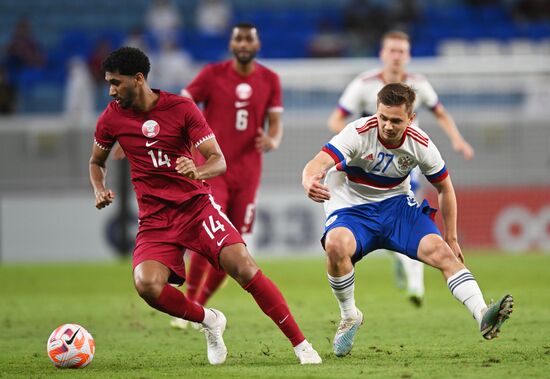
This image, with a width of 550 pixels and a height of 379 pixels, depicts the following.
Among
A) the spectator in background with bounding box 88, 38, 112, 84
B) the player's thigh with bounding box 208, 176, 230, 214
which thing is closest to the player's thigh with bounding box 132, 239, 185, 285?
the player's thigh with bounding box 208, 176, 230, 214

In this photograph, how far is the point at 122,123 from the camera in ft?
23.6

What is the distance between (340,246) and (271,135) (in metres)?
2.95

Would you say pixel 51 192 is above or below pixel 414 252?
below

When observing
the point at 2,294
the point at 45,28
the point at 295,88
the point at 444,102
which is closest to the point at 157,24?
the point at 45,28

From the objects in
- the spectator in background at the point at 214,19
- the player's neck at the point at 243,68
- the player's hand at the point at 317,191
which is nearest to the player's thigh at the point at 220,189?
the player's neck at the point at 243,68

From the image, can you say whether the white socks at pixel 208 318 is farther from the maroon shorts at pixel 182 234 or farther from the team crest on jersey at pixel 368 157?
the team crest on jersey at pixel 368 157

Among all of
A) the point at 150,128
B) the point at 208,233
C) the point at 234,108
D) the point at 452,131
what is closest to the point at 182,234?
the point at 208,233

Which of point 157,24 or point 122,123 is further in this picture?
point 157,24

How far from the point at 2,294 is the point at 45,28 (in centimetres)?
1119

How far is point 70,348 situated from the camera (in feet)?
23.2

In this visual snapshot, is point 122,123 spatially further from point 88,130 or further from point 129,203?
→ point 88,130

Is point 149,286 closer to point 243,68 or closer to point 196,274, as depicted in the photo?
point 196,274

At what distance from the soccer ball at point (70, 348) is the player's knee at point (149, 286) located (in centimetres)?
63

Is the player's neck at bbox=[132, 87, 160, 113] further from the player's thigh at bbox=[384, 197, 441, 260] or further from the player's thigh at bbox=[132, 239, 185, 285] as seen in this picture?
the player's thigh at bbox=[384, 197, 441, 260]
